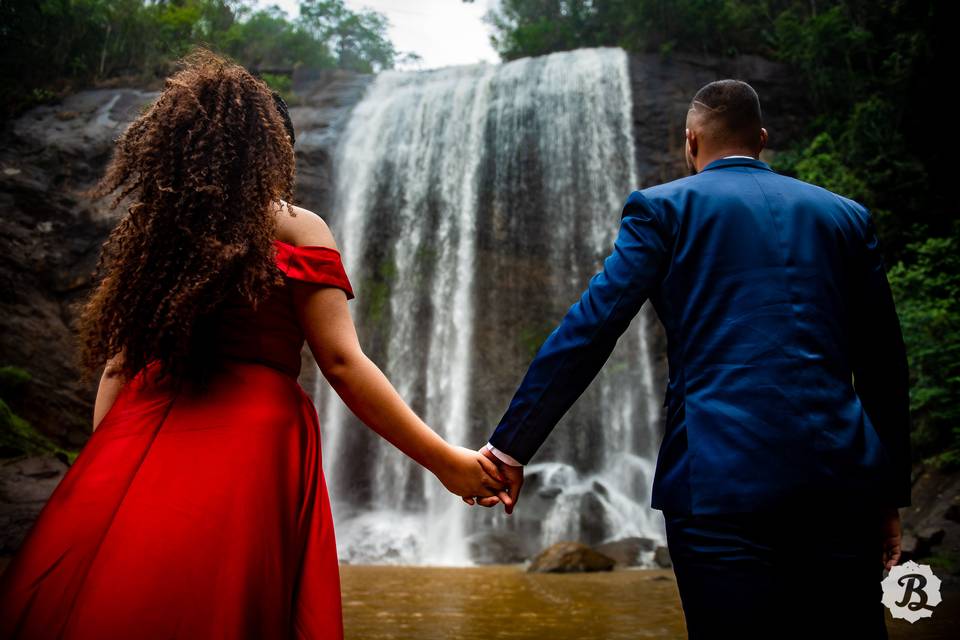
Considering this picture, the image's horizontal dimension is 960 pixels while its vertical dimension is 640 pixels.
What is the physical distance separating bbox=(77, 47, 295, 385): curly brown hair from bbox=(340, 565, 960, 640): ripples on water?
112 inches

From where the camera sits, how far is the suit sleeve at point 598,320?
1771mm

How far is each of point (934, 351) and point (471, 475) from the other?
8.83m

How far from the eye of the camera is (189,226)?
5.21 feet

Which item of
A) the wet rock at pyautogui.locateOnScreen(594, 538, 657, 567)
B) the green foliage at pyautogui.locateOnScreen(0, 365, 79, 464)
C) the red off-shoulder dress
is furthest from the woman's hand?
the green foliage at pyautogui.locateOnScreen(0, 365, 79, 464)

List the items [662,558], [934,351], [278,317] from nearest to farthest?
[278,317] < [934,351] < [662,558]

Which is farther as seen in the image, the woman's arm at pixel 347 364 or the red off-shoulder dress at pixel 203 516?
the woman's arm at pixel 347 364

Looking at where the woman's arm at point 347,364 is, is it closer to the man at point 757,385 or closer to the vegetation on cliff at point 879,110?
the man at point 757,385

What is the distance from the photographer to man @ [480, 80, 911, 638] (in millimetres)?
1453

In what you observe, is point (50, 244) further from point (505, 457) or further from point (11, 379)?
point (505, 457)

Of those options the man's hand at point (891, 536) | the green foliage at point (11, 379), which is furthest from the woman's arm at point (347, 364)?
the green foliage at point (11, 379)

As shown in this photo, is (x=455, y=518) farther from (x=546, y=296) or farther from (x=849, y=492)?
(x=849, y=492)

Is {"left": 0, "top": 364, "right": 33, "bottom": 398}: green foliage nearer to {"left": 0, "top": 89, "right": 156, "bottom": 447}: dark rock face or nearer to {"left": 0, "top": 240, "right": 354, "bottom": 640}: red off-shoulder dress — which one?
{"left": 0, "top": 89, "right": 156, "bottom": 447}: dark rock face

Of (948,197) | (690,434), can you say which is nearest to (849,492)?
(690,434)

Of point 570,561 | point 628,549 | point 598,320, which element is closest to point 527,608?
point 570,561
